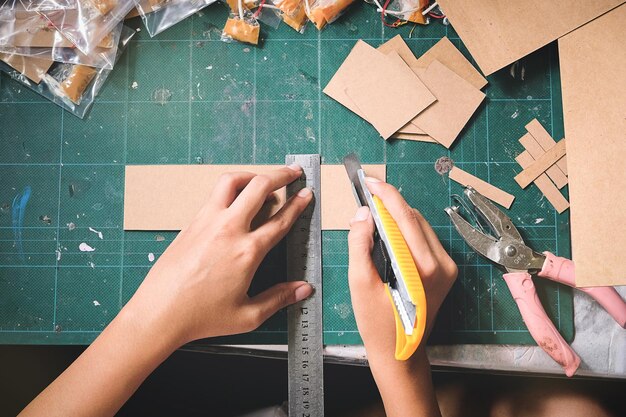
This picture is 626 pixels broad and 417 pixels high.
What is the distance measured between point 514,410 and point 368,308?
73 centimetres

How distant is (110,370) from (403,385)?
681mm

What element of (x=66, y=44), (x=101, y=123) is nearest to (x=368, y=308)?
(x=101, y=123)

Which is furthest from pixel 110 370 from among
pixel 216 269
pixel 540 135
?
pixel 540 135

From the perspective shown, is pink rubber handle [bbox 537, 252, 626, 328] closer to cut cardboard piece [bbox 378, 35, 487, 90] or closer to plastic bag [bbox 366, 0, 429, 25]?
cut cardboard piece [bbox 378, 35, 487, 90]

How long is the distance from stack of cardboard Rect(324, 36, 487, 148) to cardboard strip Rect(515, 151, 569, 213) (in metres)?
0.22

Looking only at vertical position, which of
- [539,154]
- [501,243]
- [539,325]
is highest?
[539,154]

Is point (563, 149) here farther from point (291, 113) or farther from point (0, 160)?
point (0, 160)

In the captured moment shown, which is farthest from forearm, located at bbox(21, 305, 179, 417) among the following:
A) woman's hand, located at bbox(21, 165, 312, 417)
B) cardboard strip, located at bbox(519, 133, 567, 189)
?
cardboard strip, located at bbox(519, 133, 567, 189)

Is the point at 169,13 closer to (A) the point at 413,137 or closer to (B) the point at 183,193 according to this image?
(B) the point at 183,193

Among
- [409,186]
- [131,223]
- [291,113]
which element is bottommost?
[131,223]

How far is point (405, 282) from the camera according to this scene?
35.5 inches

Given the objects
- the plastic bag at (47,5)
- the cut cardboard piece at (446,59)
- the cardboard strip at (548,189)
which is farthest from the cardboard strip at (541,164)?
the plastic bag at (47,5)

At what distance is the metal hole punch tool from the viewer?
1.23 meters

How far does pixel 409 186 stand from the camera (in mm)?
1326
